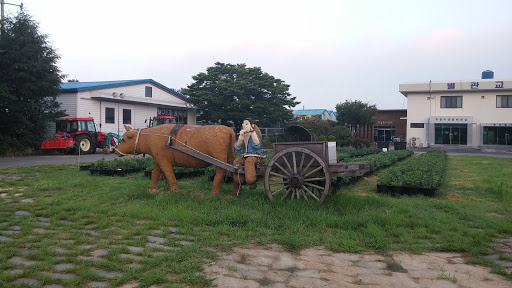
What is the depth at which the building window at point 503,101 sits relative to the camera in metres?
36.8

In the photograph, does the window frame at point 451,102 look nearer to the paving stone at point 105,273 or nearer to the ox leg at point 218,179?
the ox leg at point 218,179

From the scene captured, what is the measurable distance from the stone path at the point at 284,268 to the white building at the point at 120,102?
23.4m

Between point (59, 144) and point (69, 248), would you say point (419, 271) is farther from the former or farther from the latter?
point (59, 144)

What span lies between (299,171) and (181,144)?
113 inches

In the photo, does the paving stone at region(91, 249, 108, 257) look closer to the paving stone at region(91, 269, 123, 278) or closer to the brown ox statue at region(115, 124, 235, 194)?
the paving stone at region(91, 269, 123, 278)

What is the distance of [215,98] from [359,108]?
20.0m

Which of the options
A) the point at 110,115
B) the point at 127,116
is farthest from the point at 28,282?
the point at 127,116

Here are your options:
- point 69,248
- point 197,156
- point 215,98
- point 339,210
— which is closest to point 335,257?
point 339,210

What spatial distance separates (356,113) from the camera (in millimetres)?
45500

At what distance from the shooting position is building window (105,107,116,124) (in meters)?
28.7

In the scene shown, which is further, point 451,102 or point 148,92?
point 451,102

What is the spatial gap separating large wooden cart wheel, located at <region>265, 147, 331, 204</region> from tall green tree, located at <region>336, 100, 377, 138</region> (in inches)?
1545

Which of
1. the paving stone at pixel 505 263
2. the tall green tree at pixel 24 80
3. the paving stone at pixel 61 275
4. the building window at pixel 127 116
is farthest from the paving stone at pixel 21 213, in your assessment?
the building window at pixel 127 116

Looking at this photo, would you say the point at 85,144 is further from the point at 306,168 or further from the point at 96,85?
the point at 306,168
